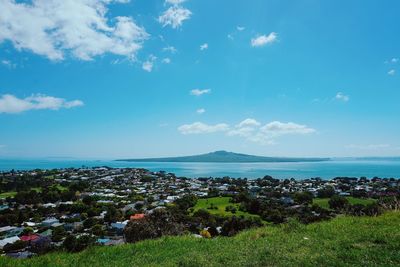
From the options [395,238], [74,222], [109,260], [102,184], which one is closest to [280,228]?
[395,238]

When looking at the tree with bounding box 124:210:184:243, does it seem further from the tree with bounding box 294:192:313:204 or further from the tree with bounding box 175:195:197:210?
the tree with bounding box 294:192:313:204

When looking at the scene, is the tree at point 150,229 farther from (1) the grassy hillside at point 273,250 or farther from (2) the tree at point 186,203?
(2) the tree at point 186,203

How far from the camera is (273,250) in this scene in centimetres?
605

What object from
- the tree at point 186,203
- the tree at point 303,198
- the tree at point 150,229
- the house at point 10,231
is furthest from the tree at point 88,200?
the tree at point 150,229

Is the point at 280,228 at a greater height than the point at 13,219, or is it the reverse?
the point at 280,228

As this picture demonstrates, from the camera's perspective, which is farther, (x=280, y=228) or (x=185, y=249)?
(x=280, y=228)

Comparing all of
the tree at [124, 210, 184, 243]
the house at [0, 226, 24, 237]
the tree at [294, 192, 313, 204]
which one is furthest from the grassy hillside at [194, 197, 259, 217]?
the tree at [124, 210, 184, 243]

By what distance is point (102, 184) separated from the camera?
270ft

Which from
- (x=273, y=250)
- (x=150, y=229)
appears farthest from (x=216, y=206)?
(x=273, y=250)

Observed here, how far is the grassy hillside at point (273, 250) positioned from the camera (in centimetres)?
537

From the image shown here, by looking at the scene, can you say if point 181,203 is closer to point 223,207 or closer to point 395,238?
point 223,207

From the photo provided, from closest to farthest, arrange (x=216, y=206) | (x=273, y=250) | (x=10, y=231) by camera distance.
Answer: (x=273, y=250) < (x=10, y=231) < (x=216, y=206)

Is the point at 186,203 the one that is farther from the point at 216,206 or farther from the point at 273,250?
the point at 273,250

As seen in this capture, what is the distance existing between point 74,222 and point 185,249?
3835 cm
